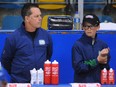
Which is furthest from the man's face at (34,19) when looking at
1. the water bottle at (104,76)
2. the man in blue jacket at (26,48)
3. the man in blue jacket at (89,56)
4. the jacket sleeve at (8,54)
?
the water bottle at (104,76)

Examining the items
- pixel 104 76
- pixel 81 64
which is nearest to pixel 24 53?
pixel 81 64

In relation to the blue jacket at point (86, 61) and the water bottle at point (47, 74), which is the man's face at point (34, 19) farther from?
the water bottle at point (47, 74)

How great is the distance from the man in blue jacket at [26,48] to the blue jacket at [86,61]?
43 cm

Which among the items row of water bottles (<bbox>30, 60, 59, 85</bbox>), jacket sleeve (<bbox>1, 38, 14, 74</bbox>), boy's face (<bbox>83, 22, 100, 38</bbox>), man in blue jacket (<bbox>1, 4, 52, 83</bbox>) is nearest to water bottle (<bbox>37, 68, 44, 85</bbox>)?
row of water bottles (<bbox>30, 60, 59, 85</bbox>)

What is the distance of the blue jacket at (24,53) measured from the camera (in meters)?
4.23

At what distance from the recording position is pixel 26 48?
426 cm

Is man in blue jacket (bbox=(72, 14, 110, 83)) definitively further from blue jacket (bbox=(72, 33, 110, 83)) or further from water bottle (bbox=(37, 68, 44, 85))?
water bottle (bbox=(37, 68, 44, 85))

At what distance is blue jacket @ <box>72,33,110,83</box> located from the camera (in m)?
4.02

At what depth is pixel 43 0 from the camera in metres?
8.52

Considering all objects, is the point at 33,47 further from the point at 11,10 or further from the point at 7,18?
the point at 11,10

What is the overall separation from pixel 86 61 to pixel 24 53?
0.72m

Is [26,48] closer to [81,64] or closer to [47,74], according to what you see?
[47,74]

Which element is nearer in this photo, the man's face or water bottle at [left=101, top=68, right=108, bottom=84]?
water bottle at [left=101, top=68, right=108, bottom=84]

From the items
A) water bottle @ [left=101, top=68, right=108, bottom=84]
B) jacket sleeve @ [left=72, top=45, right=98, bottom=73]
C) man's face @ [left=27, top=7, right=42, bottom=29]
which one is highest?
man's face @ [left=27, top=7, right=42, bottom=29]
